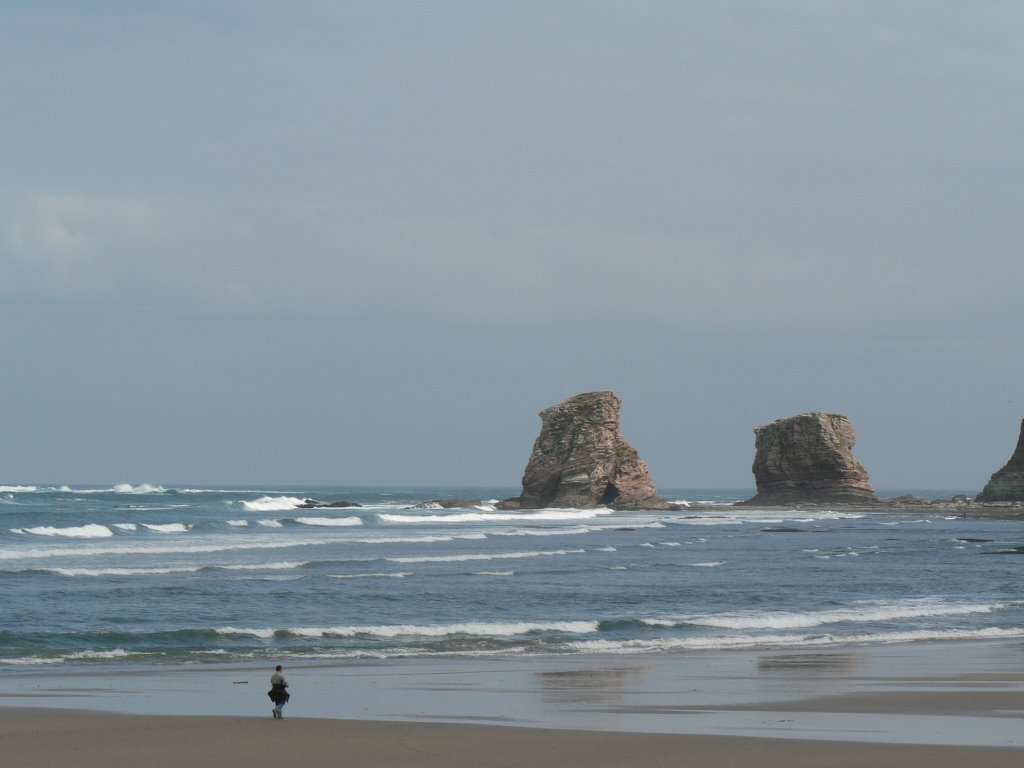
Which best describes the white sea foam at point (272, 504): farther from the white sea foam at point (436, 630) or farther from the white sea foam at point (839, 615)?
the white sea foam at point (436, 630)

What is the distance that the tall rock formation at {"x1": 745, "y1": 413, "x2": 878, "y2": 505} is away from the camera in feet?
324

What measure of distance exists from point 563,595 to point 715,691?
1439 centimetres

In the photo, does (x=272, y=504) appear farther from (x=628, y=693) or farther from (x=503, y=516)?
(x=628, y=693)

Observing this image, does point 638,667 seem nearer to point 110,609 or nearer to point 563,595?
point 563,595

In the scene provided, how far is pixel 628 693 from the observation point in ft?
54.7

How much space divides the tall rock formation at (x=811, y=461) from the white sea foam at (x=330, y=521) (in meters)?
39.3

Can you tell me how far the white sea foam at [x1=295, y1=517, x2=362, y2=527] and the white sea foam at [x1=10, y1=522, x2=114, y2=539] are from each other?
16.4 metres

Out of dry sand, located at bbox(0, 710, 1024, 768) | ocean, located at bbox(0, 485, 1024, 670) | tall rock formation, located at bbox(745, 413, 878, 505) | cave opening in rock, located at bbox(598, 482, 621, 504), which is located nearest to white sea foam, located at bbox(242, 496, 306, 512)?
cave opening in rock, located at bbox(598, 482, 621, 504)

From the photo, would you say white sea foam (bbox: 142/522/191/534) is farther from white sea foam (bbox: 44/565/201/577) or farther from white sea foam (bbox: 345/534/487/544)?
white sea foam (bbox: 44/565/201/577)

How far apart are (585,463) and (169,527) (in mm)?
38436

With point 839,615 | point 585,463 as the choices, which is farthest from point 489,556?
point 585,463

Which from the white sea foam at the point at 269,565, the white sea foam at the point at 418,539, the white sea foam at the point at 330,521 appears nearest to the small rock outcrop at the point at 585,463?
the white sea foam at the point at 330,521

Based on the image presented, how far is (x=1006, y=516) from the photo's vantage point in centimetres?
7931

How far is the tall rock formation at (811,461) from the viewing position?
324 ft
